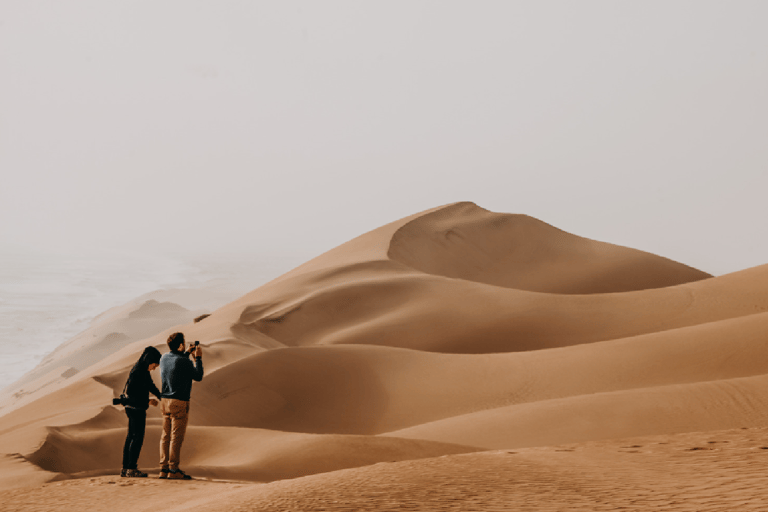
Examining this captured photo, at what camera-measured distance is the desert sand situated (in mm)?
5828

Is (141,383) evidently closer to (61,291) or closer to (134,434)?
(134,434)

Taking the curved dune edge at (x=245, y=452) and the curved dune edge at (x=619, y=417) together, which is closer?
the curved dune edge at (x=245, y=452)

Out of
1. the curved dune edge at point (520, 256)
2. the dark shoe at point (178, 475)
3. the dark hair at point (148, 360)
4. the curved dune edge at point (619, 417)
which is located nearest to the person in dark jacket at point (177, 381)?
the dark hair at point (148, 360)

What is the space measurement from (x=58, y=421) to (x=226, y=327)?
681cm

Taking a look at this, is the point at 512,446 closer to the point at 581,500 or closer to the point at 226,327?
the point at 581,500

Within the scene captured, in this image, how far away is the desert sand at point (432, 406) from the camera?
5.83 metres

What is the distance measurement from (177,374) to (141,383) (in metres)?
0.57

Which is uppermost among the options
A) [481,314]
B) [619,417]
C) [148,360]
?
[481,314]

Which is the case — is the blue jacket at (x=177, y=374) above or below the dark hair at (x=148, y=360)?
below

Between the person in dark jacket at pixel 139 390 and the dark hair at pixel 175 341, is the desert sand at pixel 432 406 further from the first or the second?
the dark hair at pixel 175 341

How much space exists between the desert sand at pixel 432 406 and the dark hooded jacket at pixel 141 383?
812 mm

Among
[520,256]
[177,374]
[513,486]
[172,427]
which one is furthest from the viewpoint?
[520,256]

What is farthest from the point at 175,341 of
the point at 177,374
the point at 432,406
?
the point at 432,406

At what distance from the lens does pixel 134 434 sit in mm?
7500
